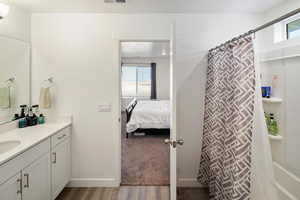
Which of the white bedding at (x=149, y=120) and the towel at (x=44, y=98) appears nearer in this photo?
the towel at (x=44, y=98)

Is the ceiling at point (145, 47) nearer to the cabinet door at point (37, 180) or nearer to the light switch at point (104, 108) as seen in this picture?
the light switch at point (104, 108)

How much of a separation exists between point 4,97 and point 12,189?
45.7 inches

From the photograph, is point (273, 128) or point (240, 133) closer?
point (240, 133)

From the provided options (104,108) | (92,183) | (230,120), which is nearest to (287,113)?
(230,120)

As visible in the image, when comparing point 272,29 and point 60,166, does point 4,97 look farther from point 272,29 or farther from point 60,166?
point 272,29

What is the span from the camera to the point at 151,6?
90.8 inches

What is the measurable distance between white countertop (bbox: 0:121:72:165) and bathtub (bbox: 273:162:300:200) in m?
2.52

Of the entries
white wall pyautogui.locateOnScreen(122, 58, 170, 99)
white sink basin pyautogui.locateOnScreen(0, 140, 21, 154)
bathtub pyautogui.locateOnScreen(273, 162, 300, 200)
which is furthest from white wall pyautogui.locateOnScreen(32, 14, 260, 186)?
white wall pyautogui.locateOnScreen(122, 58, 170, 99)

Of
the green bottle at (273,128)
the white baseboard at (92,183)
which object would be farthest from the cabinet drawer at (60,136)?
the green bottle at (273,128)

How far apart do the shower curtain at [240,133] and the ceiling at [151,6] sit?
671 millimetres

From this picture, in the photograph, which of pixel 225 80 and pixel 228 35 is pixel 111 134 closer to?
pixel 225 80

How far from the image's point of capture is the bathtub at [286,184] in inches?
70.2

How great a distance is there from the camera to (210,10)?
2.43 m

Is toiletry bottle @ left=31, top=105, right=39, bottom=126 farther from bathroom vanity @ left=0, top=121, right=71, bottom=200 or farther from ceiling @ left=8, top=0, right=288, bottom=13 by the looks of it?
ceiling @ left=8, top=0, right=288, bottom=13
